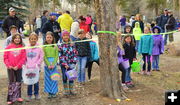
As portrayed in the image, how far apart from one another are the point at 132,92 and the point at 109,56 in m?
1.29

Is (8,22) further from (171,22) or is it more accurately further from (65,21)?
(171,22)

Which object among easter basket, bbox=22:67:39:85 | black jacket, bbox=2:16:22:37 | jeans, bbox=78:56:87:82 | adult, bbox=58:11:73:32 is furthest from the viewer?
adult, bbox=58:11:73:32

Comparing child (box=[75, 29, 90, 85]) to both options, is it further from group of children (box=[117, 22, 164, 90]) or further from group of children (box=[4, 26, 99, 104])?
group of children (box=[117, 22, 164, 90])

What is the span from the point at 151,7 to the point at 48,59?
3876cm

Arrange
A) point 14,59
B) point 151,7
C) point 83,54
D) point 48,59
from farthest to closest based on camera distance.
→ point 151,7 < point 83,54 < point 48,59 < point 14,59

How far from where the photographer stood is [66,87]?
6164 mm

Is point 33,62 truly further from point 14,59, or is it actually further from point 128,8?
point 128,8

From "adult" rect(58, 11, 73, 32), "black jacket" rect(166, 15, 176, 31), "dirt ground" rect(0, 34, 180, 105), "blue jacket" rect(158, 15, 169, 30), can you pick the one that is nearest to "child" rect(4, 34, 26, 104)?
"dirt ground" rect(0, 34, 180, 105)

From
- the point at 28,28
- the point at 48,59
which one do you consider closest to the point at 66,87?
the point at 48,59

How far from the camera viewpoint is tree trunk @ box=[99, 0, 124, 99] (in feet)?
18.9

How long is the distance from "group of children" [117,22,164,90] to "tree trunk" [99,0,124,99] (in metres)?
0.83

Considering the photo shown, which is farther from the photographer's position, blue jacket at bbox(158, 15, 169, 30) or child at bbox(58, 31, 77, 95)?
blue jacket at bbox(158, 15, 169, 30)

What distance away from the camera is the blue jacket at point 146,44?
8.43 metres

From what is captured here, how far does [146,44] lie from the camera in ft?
27.8
